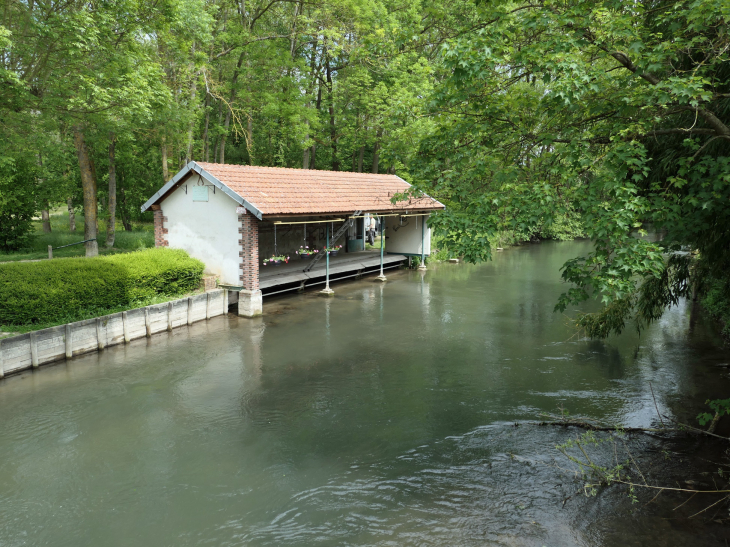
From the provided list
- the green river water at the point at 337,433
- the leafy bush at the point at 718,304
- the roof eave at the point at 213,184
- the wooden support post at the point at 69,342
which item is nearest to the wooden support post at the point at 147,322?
the green river water at the point at 337,433

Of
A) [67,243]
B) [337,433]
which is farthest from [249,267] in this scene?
[67,243]

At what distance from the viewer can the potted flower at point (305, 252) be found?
20.1 m

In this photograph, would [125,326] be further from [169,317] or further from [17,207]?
[17,207]

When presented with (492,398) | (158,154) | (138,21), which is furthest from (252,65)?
(492,398)

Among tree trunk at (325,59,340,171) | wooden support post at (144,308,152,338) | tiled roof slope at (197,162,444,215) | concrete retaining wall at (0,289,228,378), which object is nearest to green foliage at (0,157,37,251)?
tiled roof slope at (197,162,444,215)

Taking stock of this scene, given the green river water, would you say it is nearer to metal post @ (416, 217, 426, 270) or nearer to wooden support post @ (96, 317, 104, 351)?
wooden support post @ (96, 317, 104, 351)

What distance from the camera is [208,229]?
16219 millimetres

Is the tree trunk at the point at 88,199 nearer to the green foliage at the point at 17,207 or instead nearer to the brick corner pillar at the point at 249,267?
the green foliage at the point at 17,207

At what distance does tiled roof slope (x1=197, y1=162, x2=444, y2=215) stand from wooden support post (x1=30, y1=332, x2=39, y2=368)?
639 centimetres

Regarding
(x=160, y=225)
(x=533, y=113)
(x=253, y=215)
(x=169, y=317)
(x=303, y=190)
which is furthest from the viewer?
(x=303, y=190)

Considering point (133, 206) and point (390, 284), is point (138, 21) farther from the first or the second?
point (133, 206)

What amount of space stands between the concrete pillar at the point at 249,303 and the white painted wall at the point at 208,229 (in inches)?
22.2

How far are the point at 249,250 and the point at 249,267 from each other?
0.51m

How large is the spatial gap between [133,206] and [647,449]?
32.0m
